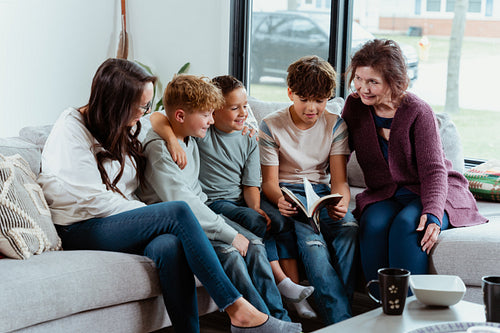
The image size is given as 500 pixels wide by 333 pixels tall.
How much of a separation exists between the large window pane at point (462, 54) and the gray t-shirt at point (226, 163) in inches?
57.2

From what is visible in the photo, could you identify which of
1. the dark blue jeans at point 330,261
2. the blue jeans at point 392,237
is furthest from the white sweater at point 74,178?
the blue jeans at point 392,237

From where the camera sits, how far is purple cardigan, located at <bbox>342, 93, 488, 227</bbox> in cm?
231

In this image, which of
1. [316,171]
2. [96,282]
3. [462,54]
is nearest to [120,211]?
[96,282]

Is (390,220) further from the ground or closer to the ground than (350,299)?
further from the ground

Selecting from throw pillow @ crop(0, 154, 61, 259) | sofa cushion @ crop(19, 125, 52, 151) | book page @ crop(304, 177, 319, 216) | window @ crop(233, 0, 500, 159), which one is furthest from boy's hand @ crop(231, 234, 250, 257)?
window @ crop(233, 0, 500, 159)

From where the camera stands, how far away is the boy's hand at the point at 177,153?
88.8 inches

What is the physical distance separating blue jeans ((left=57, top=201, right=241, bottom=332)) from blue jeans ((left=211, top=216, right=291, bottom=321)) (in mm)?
114

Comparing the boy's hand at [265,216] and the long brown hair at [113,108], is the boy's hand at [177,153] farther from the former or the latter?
the boy's hand at [265,216]

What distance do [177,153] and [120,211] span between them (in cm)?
30

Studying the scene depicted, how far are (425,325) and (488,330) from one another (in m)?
0.21

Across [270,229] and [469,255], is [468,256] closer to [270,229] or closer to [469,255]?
[469,255]

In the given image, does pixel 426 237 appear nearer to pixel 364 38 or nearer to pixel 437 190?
pixel 437 190

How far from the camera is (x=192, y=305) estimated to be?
2.05 meters

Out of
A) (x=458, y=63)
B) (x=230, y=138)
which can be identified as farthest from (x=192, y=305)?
(x=458, y=63)
